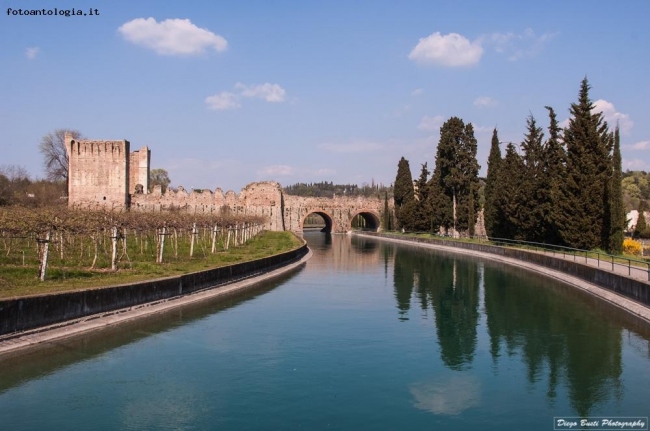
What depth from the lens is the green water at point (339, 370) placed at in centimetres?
831

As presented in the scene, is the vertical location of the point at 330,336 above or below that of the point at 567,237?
below

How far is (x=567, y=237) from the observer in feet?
88.6

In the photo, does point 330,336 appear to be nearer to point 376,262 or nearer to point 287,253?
point 287,253

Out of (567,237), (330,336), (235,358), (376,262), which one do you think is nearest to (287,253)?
(376,262)

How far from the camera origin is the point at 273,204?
6412 cm

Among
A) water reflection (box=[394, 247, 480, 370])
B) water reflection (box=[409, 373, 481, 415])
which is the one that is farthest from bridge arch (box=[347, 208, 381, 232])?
water reflection (box=[409, 373, 481, 415])

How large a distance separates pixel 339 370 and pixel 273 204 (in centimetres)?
5394

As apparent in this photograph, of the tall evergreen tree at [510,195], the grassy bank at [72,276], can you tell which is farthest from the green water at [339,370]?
the tall evergreen tree at [510,195]

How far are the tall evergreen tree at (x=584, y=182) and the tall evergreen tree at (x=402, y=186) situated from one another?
3142 cm

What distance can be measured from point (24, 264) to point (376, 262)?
20.2m

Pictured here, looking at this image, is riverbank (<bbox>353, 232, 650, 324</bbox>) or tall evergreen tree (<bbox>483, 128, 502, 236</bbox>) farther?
tall evergreen tree (<bbox>483, 128, 502, 236</bbox>)

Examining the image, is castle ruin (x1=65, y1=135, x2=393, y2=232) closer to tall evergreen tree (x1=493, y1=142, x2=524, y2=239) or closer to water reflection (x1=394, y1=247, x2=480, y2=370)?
water reflection (x1=394, y1=247, x2=480, y2=370)

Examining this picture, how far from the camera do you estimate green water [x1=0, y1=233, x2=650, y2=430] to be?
8.31 m

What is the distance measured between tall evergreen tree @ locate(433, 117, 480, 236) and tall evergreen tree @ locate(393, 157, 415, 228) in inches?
425
